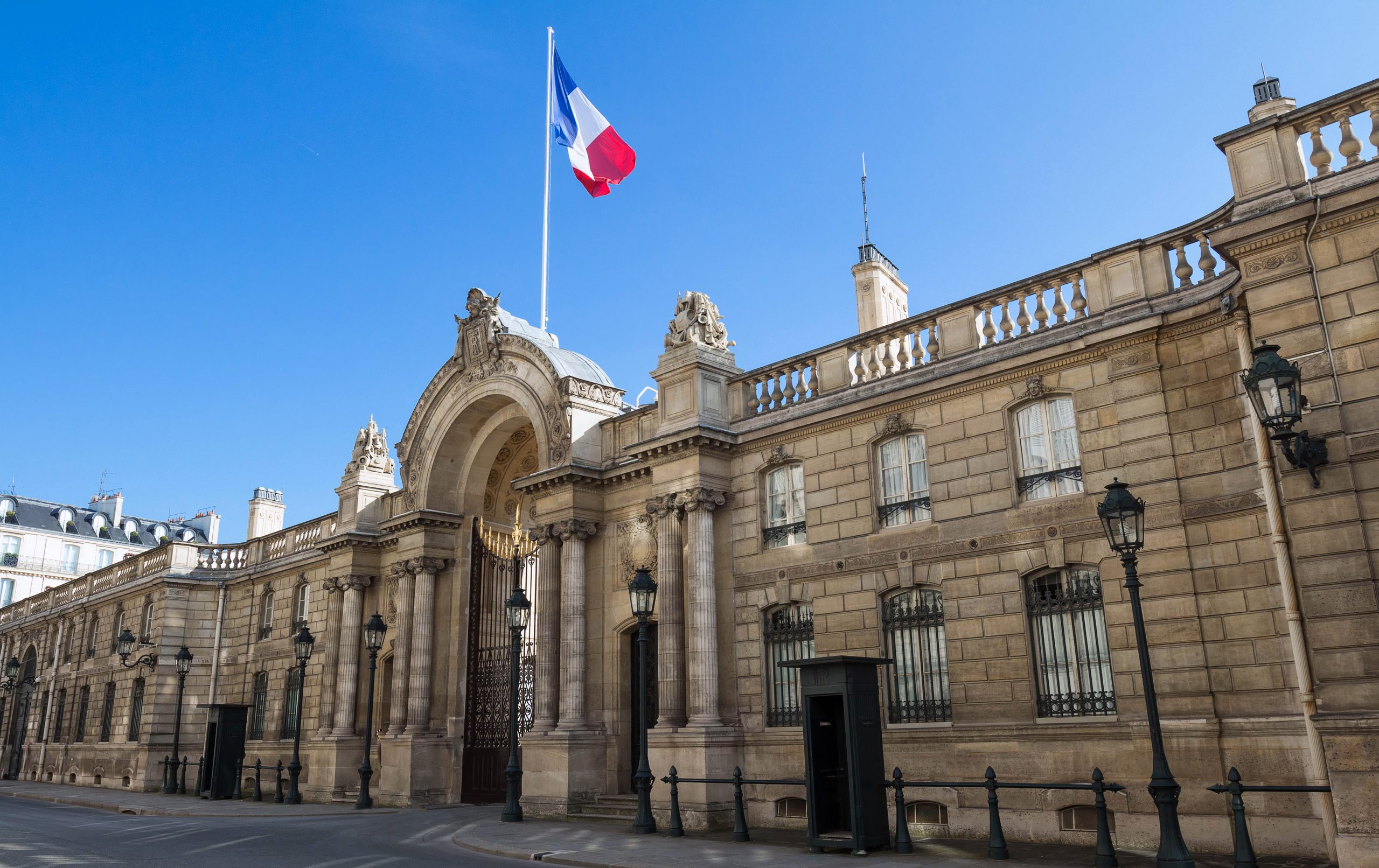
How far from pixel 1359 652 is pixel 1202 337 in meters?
4.86

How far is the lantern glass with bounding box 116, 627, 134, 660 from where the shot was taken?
33.8 metres

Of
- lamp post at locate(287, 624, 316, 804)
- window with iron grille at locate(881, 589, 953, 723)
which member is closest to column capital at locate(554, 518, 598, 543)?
window with iron grille at locate(881, 589, 953, 723)

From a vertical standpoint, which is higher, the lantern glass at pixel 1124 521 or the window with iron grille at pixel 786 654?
the lantern glass at pixel 1124 521

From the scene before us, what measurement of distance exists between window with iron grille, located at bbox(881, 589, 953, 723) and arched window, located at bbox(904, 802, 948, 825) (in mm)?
1249

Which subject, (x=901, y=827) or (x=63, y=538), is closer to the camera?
(x=901, y=827)

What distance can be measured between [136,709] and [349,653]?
550 inches

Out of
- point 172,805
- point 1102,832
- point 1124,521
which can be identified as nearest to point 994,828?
point 1102,832

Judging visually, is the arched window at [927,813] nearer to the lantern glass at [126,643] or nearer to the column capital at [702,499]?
the column capital at [702,499]

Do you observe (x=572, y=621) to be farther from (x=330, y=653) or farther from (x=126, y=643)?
(x=126, y=643)

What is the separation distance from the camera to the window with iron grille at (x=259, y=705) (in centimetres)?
3384

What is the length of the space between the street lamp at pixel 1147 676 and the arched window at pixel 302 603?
2712 centimetres

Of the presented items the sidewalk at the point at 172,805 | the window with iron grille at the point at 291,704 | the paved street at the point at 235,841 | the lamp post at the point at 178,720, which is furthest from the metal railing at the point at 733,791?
the lamp post at the point at 178,720

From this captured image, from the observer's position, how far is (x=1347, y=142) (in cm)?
1223

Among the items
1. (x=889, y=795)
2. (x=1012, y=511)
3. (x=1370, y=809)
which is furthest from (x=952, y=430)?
(x=1370, y=809)
